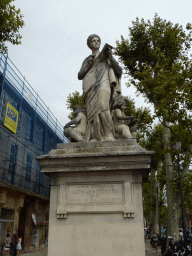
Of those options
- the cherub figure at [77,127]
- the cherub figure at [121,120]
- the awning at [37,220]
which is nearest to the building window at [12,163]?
the awning at [37,220]

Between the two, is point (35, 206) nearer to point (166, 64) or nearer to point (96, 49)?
point (166, 64)

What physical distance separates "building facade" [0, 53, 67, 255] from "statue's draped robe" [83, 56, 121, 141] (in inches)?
468

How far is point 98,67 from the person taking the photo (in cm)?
636

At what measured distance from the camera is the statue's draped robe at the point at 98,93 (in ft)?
19.3

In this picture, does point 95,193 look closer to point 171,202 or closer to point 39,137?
point 171,202

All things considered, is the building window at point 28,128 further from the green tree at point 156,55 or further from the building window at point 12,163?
the green tree at point 156,55

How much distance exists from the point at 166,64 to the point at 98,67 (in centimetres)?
1318

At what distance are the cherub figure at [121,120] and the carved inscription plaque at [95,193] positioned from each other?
1268mm

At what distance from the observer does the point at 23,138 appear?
2228 centimetres

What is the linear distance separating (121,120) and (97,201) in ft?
6.44

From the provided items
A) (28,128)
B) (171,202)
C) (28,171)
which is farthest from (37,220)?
(171,202)

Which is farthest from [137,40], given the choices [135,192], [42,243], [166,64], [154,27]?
[42,243]

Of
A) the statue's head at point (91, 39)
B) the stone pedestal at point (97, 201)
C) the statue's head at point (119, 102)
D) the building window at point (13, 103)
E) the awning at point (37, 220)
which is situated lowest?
the awning at point (37, 220)

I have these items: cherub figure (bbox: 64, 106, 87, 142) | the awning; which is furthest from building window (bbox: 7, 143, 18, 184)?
cherub figure (bbox: 64, 106, 87, 142)
